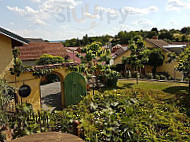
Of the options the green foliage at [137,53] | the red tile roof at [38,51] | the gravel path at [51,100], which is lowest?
the gravel path at [51,100]

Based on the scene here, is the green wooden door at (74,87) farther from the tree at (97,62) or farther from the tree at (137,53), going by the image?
the tree at (137,53)

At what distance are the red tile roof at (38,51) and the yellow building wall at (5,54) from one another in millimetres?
12628

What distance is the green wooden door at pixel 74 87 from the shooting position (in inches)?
378

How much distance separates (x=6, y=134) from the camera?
409 centimetres

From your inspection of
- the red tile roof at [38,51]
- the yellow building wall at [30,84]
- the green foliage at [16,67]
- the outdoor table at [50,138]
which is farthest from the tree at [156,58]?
the outdoor table at [50,138]

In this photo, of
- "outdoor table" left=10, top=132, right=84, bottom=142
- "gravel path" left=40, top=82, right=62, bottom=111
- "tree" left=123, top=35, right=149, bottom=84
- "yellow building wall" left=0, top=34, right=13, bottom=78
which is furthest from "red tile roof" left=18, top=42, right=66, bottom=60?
"outdoor table" left=10, top=132, right=84, bottom=142

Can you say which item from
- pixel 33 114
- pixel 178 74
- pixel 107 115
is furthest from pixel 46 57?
pixel 178 74

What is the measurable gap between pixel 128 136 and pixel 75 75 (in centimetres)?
700

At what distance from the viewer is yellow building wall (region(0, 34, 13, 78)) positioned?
755 cm

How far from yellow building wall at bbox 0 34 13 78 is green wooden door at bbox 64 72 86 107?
3202 mm

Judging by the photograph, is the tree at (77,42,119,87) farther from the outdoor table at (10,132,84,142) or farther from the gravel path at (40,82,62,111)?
the outdoor table at (10,132,84,142)

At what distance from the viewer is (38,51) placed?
2158 centimetres

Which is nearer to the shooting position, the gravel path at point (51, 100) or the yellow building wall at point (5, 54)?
the yellow building wall at point (5, 54)

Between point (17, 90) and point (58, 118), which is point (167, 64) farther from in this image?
point (58, 118)
